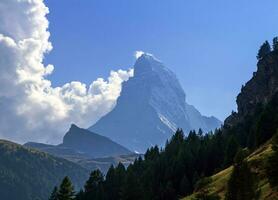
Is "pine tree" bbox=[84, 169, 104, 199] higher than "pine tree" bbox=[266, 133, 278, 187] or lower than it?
higher

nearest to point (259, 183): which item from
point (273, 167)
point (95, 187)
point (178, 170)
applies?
point (273, 167)

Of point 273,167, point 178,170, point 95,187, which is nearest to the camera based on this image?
point 273,167

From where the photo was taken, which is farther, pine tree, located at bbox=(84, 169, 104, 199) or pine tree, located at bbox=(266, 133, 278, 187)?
pine tree, located at bbox=(84, 169, 104, 199)

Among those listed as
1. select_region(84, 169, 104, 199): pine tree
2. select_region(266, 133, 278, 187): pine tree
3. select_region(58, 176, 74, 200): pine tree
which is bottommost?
select_region(266, 133, 278, 187): pine tree

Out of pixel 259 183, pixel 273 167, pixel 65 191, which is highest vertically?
pixel 65 191

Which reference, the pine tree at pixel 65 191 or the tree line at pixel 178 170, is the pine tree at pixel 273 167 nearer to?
the tree line at pixel 178 170

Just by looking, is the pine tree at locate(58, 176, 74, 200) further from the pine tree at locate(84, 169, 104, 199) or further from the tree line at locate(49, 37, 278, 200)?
the pine tree at locate(84, 169, 104, 199)

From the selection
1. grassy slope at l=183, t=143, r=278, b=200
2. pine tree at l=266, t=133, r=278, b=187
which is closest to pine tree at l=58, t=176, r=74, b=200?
grassy slope at l=183, t=143, r=278, b=200

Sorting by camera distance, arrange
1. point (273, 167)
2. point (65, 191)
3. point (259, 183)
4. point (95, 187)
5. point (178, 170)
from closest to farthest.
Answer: point (273, 167) < point (259, 183) < point (65, 191) < point (178, 170) < point (95, 187)

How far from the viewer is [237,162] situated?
2315 inches

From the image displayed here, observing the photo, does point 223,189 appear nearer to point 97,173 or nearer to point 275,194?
point 275,194

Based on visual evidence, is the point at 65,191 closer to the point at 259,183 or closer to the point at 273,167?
the point at 259,183

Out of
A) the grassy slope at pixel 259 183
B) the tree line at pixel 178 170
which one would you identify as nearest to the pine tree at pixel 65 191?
the tree line at pixel 178 170

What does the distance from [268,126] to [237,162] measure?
5922 cm
